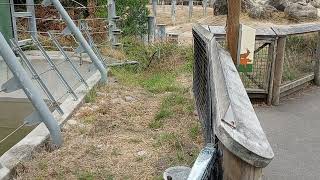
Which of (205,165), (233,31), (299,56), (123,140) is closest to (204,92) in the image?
(233,31)

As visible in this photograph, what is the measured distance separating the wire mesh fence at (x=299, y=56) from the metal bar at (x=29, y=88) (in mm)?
3473

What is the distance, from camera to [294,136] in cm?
458

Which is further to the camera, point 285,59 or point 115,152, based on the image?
point 285,59

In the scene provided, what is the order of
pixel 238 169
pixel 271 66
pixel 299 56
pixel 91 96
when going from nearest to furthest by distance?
pixel 238 169
pixel 271 66
pixel 91 96
pixel 299 56

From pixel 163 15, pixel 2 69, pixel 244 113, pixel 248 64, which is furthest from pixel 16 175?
pixel 163 15

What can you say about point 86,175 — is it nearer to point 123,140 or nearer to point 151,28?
point 123,140

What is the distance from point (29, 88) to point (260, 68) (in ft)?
10.6

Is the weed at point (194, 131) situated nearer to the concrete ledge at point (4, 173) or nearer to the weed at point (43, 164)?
the weed at point (43, 164)

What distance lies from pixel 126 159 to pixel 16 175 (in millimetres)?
993

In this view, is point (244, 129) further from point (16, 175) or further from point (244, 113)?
point (16, 175)

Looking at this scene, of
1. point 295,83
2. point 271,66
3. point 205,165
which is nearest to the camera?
point 205,165

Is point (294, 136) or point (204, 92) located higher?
point (204, 92)

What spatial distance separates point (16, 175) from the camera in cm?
359

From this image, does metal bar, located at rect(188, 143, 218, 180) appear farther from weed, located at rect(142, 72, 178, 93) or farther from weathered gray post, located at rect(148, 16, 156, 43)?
weathered gray post, located at rect(148, 16, 156, 43)
